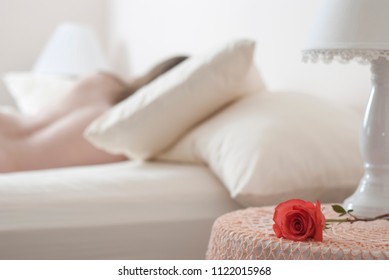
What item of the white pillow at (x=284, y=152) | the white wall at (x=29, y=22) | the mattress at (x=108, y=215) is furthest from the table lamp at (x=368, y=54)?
the white wall at (x=29, y=22)

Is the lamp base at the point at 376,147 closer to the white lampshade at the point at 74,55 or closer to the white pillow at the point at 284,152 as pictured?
the white pillow at the point at 284,152

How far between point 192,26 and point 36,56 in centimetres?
154

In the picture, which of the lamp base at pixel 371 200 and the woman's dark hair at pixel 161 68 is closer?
the lamp base at pixel 371 200

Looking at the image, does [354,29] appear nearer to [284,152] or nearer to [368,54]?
[368,54]

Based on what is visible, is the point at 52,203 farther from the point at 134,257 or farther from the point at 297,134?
the point at 297,134

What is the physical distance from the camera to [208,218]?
1.53 metres

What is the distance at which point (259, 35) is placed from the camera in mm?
2320

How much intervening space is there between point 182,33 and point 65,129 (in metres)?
1.03

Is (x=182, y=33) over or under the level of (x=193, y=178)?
over

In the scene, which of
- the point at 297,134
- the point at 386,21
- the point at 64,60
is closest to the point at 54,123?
the point at 297,134

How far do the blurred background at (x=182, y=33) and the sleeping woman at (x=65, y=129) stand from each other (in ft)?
1.03

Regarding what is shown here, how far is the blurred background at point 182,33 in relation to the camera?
6.62 feet

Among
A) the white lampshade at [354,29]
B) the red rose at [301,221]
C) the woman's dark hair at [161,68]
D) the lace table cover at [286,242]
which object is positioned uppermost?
the white lampshade at [354,29]

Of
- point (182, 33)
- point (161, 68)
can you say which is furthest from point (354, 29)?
point (182, 33)
